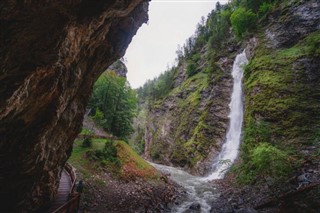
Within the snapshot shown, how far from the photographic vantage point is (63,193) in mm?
14906

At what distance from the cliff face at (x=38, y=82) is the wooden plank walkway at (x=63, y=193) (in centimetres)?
48

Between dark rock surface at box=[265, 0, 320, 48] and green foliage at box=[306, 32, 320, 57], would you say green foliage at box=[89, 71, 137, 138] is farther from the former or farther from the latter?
green foliage at box=[306, 32, 320, 57]

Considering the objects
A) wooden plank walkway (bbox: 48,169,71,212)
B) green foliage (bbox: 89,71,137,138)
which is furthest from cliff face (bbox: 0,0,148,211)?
green foliage (bbox: 89,71,137,138)

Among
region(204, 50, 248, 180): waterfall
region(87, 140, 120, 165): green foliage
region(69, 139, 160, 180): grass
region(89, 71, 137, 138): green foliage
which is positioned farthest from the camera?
region(89, 71, 137, 138): green foliage

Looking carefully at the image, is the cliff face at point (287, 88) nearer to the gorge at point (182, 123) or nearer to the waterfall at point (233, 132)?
the gorge at point (182, 123)

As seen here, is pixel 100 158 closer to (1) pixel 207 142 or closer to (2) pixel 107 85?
(1) pixel 207 142

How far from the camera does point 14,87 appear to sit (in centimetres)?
657

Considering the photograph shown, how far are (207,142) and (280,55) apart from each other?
47.8ft

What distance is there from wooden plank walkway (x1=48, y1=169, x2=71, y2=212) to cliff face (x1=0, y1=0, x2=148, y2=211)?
48cm

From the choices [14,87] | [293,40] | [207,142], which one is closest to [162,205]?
[14,87]

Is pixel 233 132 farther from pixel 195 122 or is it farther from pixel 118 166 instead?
pixel 118 166

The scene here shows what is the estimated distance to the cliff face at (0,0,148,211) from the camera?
253 inches

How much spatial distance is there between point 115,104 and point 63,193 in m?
25.9

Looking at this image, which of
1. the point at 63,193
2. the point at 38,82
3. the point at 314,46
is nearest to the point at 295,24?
the point at 314,46
